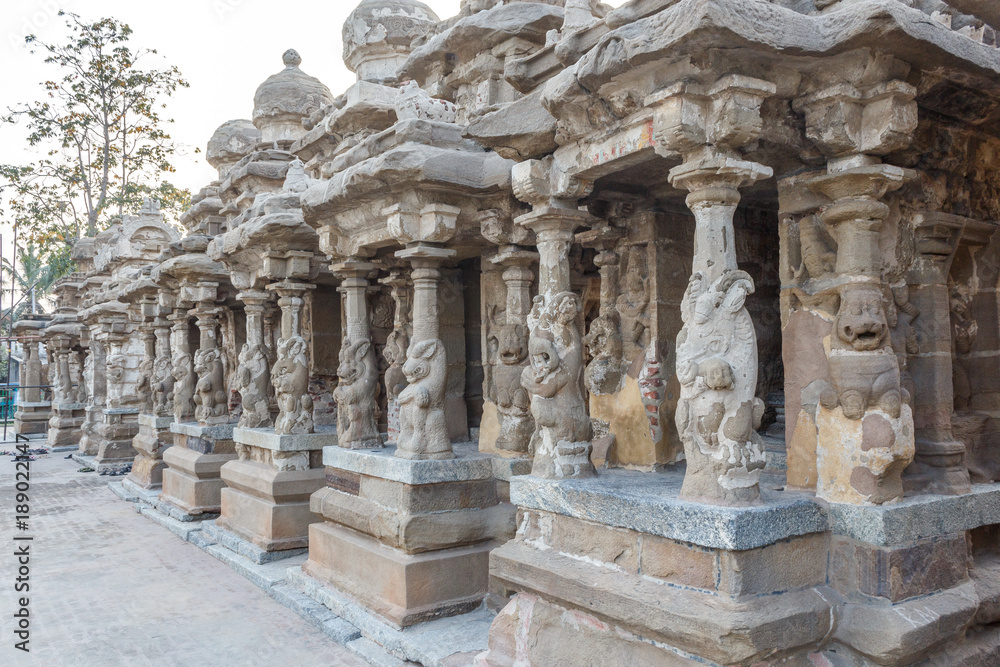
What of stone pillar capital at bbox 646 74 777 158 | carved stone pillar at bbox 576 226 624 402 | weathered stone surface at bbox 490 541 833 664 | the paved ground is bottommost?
the paved ground

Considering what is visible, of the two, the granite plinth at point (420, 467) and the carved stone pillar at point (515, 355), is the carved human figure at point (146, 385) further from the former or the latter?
the carved stone pillar at point (515, 355)

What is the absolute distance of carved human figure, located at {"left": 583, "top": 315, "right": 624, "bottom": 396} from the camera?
4754 millimetres

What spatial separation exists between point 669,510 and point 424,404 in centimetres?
219

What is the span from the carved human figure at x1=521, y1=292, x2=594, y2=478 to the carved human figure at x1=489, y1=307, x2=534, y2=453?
0.88 m

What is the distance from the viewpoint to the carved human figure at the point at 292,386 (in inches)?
260

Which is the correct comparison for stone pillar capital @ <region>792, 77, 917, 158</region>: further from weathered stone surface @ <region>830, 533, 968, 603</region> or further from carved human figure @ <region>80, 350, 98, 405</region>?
carved human figure @ <region>80, 350, 98, 405</region>

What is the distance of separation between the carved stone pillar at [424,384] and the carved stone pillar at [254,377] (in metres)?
2.96

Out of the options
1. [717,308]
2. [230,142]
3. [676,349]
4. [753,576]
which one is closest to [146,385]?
[230,142]

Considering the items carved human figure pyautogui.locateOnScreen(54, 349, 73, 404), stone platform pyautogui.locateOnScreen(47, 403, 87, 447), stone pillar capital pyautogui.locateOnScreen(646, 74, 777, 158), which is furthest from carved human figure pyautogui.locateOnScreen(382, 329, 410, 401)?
carved human figure pyautogui.locateOnScreen(54, 349, 73, 404)

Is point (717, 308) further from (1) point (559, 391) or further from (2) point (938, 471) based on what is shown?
(2) point (938, 471)

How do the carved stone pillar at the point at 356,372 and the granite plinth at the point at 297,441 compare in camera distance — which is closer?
the carved stone pillar at the point at 356,372

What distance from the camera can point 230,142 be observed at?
1191 centimetres

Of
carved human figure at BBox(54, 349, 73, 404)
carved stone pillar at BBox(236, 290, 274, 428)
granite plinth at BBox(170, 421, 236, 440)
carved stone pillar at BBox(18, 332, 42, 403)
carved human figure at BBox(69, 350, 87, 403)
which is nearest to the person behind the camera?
carved stone pillar at BBox(236, 290, 274, 428)

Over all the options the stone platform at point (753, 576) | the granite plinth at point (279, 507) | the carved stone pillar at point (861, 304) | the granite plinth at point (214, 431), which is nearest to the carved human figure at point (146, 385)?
the granite plinth at point (214, 431)
